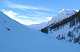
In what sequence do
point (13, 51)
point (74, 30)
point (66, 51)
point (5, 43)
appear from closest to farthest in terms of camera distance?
1. point (13, 51)
2. point (5, 43)
3. point (66, 51)
4. point (74, 30)

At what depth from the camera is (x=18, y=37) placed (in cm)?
1357

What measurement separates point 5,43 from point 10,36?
4.29ft

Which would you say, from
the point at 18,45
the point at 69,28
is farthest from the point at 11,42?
the point at 69,28

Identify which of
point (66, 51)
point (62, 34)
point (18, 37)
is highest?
point (62, 34)

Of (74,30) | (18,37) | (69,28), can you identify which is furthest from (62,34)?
(18,37)

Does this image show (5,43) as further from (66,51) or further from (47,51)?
(66,51)

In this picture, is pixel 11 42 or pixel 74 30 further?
pixel 74 30

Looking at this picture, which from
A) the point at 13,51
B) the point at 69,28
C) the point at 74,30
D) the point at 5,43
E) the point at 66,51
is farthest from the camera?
the point at 69,28

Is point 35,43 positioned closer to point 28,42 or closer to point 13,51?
point 28,42

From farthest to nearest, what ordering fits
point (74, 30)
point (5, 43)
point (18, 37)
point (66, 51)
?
point (74, 30)
point (18, 37)
point (66, 51)
point (5, 43)

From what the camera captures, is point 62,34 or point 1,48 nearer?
point 1,48

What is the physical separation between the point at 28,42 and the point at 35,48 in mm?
1254

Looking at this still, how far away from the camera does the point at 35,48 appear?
12023 millimetres

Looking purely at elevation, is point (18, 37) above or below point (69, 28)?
below
